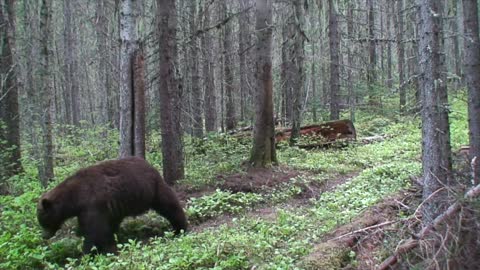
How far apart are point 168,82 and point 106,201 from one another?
13.3 feet

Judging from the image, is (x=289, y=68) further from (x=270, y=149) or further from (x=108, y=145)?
(x=108, y=145)

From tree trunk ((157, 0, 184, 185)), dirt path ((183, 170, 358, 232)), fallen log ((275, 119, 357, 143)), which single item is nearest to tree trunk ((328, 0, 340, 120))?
fallen log ((275, 119, 357, 143))

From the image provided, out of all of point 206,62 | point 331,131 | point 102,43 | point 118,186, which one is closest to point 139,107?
point 118,186

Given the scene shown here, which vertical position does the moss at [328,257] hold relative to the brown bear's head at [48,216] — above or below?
below

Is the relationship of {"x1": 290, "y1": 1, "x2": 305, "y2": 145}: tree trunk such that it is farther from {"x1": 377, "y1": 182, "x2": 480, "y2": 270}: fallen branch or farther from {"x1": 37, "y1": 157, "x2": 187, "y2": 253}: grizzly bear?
{"x1": 377, "y1": 182, "x2": 480, "y2": 270}: fallen branch

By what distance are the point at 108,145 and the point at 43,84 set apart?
5.73 meters

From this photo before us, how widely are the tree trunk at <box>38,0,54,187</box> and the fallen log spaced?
8381 millimetres

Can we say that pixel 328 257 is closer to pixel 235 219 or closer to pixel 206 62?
pixel 235 219

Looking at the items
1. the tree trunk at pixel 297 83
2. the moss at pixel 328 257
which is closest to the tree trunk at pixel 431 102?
the moss at pixel 328 257

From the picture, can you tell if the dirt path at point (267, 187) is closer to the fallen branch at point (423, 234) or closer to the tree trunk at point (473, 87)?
the tree trunk at point (473, 87)

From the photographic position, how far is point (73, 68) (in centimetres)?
3738

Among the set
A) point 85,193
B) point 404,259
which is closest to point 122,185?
point 85,193

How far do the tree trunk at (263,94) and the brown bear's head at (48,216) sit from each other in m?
5.49

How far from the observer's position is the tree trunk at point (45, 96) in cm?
1226
